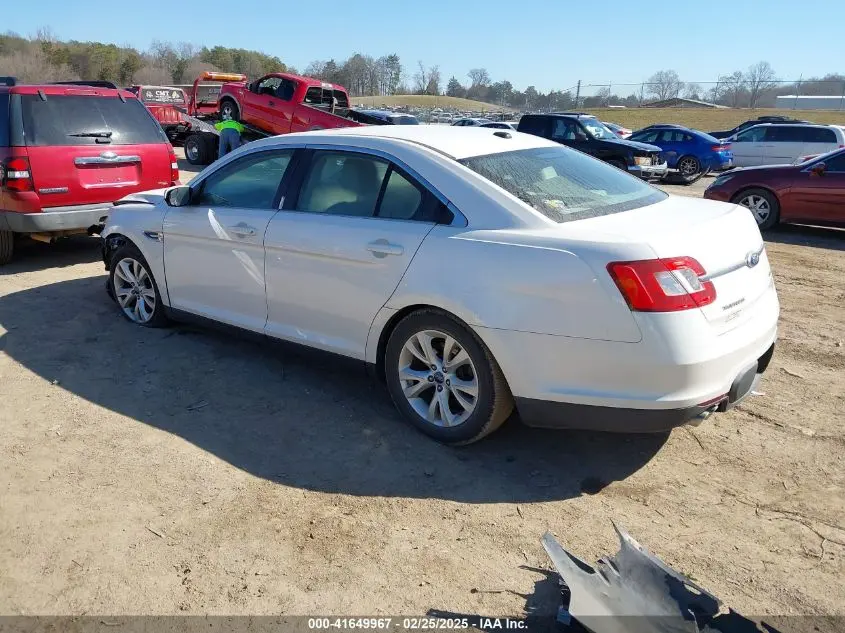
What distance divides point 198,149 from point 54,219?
11954 millimetres

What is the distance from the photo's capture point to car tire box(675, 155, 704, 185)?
61.9 feet

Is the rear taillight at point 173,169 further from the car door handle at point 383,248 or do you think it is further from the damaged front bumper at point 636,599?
the damaged front bumper at point 636,599

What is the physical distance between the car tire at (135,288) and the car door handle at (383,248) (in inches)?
90.4

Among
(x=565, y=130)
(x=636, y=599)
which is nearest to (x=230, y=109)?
(x=565, y=130)

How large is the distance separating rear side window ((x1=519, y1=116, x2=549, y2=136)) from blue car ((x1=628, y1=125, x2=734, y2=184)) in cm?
348

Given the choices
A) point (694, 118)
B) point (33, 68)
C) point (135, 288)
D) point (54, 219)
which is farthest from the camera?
point (33, 68)

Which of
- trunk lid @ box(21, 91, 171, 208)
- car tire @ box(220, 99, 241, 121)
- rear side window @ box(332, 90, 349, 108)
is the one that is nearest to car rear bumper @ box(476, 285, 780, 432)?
trunk lid @ box(21, 91, 171, 208)

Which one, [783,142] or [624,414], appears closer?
[624,414]

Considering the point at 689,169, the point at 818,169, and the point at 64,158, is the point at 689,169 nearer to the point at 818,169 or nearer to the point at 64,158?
the point at 818,169

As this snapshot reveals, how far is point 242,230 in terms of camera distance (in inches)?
177

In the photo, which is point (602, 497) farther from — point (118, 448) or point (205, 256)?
point (205, 256)

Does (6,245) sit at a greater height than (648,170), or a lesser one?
lesser

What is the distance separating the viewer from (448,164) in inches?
147

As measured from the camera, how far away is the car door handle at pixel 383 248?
3.72 metres
